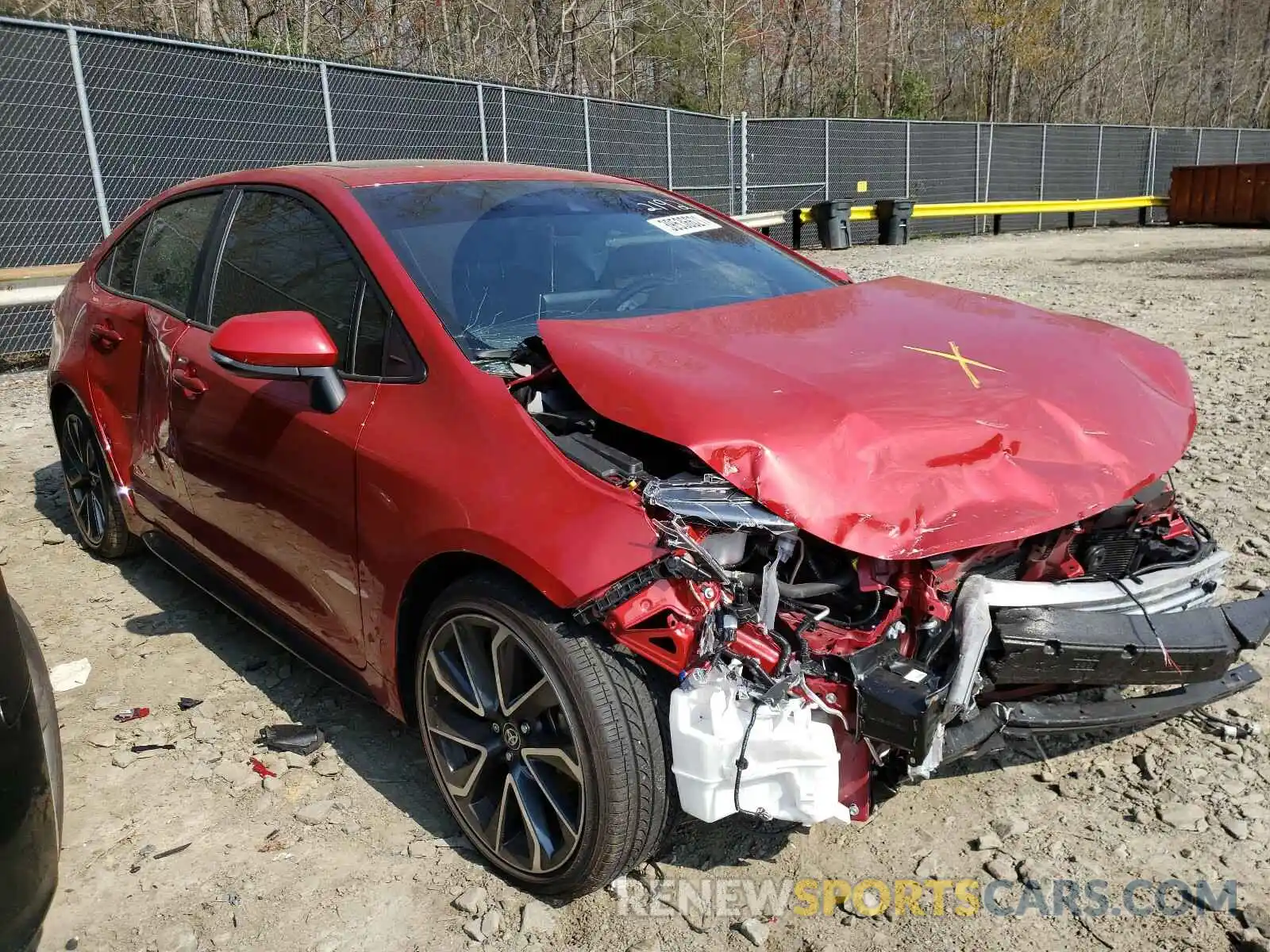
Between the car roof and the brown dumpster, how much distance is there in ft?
81.9

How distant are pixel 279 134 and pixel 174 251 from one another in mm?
8510

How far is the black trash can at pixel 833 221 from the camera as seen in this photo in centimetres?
1838

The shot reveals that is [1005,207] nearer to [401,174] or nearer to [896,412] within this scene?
[401,174]

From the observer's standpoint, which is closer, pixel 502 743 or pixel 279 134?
pixel 502 743

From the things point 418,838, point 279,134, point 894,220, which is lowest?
point 418,838

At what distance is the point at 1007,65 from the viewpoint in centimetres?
3809

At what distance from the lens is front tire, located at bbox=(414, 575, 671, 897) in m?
2.07

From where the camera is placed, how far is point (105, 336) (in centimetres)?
393

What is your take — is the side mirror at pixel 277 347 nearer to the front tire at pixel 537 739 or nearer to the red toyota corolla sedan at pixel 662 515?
the red toyota corolla sedan at pixel 662 515

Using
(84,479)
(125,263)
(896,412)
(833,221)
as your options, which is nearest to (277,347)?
(896,412)

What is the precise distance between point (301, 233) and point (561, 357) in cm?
120

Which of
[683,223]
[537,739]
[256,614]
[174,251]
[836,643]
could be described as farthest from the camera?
[174,251]

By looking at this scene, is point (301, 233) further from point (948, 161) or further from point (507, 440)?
point (948, 161)

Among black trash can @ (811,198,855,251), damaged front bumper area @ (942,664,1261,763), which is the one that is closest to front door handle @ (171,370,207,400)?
damaged front bumper area @ (942,664,1261,763)
